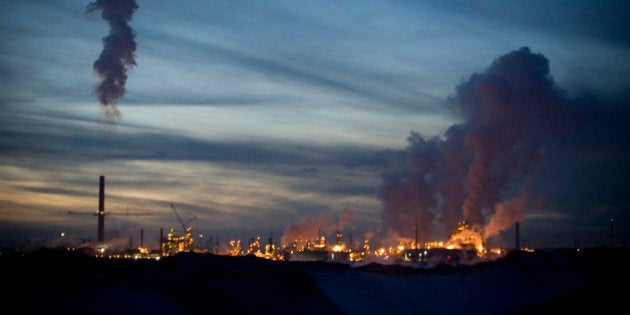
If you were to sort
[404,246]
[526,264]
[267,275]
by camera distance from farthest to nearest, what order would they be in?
1. [404,246]
2. [526,264]
3. [267,275]

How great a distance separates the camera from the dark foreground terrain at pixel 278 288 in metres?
22.0

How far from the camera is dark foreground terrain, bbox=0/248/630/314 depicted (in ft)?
72.1

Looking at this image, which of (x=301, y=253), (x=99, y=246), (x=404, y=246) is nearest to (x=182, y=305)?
(x=99, y=246)

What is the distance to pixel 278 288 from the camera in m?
29.2

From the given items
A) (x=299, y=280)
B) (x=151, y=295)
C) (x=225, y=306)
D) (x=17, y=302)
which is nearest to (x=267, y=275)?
(x=299, y=280)

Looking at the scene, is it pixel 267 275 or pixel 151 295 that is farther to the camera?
pixel 267 275

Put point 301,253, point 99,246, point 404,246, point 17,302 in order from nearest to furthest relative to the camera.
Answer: point 17,302 < point 99,246 < point 404,246 < point 301,253

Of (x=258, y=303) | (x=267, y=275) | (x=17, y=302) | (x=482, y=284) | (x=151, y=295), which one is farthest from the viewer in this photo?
(x=482, y=284)

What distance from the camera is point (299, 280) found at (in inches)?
1213

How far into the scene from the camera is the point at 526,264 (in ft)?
176

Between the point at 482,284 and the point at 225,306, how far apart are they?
79.5 feet

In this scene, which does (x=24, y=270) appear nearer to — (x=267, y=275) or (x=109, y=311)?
(x=109, y=311)

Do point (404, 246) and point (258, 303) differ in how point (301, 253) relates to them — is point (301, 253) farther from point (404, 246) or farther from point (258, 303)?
point (258, 303)

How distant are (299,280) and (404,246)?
12307 cm
